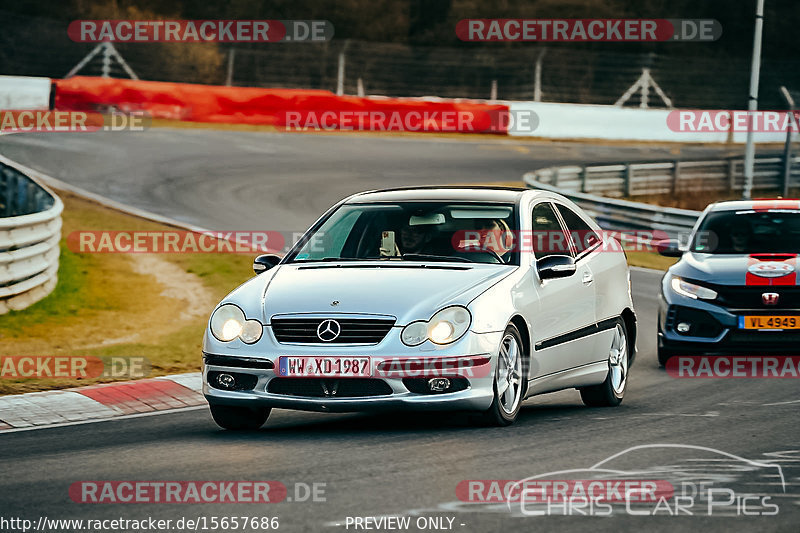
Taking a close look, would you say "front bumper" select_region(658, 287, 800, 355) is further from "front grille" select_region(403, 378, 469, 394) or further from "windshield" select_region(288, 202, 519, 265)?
"front grille" select_region(403, 378, 469, 394)

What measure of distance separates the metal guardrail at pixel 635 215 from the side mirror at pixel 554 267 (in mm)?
15236

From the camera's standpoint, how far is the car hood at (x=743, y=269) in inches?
476

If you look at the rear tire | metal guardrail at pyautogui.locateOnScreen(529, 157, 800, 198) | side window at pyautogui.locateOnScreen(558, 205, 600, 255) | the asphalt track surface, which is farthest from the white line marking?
metal guardrail at pyautogui.locateOnScreen(529, 157, 800, 198)

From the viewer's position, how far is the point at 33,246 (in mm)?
15000

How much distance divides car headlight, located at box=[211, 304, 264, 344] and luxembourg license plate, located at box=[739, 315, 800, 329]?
548cm

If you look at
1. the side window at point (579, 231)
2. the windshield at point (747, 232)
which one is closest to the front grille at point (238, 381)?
the side window at point (579, 231)

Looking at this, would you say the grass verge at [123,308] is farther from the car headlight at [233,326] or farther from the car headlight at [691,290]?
the car headlight at [691,290]

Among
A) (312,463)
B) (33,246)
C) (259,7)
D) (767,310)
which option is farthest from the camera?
(259,7)

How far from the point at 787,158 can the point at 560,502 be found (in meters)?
26.2

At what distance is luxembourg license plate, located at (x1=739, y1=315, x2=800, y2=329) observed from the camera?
11969mm

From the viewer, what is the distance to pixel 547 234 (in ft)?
31.1

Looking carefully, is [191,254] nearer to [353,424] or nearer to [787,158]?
[353,424]

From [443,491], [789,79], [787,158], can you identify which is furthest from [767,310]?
[789,79]

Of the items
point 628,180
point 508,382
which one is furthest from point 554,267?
point 628,180
